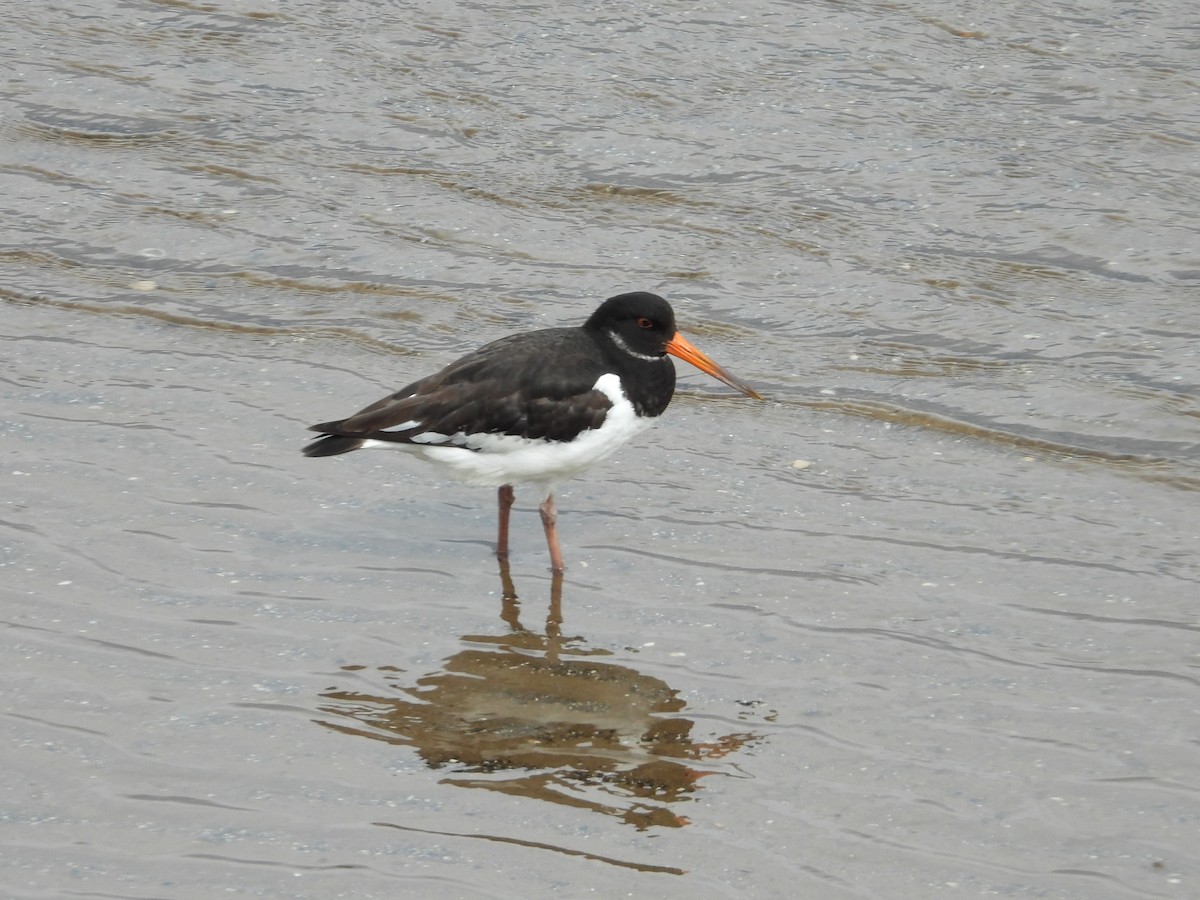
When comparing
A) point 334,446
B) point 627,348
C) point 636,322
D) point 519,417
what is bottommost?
point 334,446

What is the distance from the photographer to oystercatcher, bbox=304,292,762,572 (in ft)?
22.6

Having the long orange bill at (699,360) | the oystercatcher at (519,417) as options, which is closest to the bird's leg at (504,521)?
the oystercatcher at (519,417)

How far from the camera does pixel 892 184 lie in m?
10.9

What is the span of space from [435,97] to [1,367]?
15.9ft

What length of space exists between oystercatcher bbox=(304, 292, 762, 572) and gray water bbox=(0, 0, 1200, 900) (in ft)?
1.26

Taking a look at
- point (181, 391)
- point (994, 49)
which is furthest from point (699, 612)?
point (994, 49)

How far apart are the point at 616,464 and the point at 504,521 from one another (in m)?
0.91

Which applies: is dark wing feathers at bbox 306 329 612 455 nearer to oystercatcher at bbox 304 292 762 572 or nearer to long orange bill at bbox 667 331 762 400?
oystercatcher at bbox 304 292 762 572

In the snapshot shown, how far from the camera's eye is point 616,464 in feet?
25.9

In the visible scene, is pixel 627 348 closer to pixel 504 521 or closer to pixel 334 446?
pixel 504 521

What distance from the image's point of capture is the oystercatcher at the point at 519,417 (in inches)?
271

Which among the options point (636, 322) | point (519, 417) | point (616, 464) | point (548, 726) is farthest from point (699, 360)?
point (548, 726)

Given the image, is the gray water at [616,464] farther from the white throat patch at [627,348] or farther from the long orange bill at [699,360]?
the white throat patch at [627,348]

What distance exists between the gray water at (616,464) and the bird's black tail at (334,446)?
36cm
